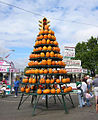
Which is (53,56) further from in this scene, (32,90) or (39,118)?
(39,118)

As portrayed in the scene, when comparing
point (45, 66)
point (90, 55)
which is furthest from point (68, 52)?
point (90, 55)

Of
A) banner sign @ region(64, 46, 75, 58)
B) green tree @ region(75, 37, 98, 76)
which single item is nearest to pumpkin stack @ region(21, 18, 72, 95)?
banner sign @ region(64, 46, 75, 58)

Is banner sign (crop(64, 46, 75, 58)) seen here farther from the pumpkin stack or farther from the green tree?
the green tree

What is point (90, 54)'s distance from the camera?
40531 millimetres

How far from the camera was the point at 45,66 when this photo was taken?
8141 mm

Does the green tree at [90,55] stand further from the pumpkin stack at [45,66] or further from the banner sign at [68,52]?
the pumpkin stack at [45,66]

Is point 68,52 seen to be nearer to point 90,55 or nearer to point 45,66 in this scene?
point 45,66

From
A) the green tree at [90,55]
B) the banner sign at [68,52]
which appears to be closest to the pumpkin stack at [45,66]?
the banner sign at [68,52]

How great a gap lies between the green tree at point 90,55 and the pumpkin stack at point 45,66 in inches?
1299

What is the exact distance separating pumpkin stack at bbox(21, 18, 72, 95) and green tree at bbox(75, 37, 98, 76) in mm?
32992

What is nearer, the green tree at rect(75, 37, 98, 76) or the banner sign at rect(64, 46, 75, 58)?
the banner sign at rect(64, 46, 75, 58)

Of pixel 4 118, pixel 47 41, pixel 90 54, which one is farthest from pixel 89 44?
pixel 4 118

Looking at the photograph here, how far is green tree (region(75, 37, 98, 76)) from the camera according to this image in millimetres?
40344

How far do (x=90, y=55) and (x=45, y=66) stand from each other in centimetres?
3419
